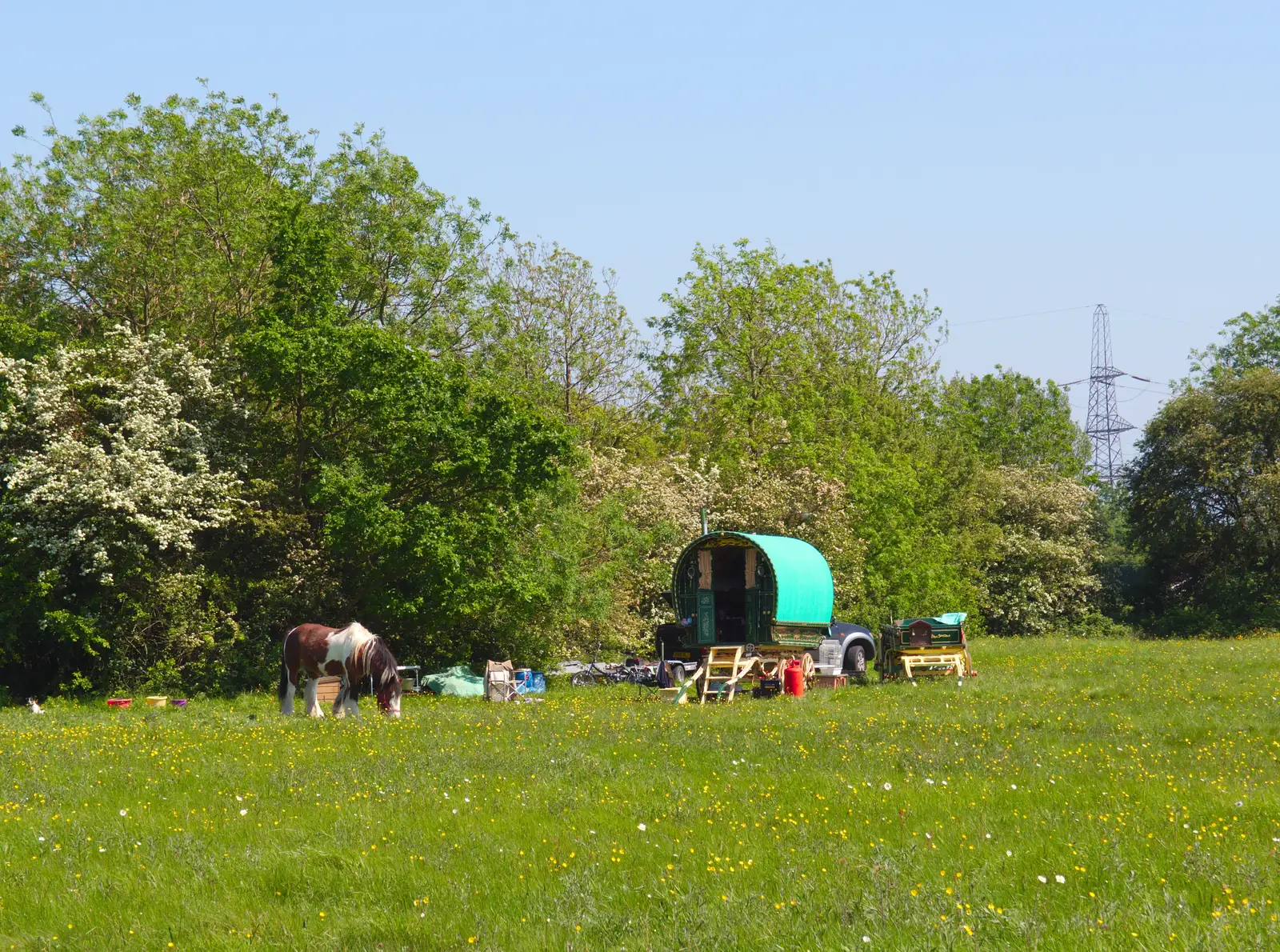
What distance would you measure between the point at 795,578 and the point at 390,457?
10.3m

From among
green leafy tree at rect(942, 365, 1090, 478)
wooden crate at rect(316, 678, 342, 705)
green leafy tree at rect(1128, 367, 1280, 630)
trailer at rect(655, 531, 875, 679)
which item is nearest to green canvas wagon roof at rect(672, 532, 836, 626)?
trailer at rect(655, 531, 875, 679)

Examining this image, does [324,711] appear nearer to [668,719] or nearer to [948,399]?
[668,719]

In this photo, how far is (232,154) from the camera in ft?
129

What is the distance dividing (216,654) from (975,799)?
73.1 ft

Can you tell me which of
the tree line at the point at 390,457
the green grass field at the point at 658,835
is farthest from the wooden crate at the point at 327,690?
the green grass field at the point at 658,835

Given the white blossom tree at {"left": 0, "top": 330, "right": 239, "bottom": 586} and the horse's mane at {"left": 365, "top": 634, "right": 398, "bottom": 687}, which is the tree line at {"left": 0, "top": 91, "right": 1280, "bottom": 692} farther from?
the horse's mane at {"left": 365, "top": 634, "right": 398, "bottom": 687}

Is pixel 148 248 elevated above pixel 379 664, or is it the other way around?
pixel 148 248

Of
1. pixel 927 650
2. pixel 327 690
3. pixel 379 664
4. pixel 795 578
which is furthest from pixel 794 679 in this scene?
pixel 327 690

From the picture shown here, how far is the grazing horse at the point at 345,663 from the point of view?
2233 centimetres

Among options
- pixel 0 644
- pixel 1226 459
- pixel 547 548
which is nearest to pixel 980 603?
pixel 1226 459

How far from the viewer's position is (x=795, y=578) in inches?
1135

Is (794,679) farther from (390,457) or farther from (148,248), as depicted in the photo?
(148,248)

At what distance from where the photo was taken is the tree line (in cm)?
2852

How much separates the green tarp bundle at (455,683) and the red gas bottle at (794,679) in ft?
24.6
